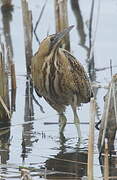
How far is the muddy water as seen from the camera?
5664 mm

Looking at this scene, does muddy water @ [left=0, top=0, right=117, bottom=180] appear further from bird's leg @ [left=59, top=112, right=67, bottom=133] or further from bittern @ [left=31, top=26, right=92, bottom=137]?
bittern @ [left=31, top=26, right=92, bottom=137]

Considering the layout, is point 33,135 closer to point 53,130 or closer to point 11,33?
point 53,130

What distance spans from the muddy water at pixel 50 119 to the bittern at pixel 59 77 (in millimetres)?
234

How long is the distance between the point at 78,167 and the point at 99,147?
0.37 meters

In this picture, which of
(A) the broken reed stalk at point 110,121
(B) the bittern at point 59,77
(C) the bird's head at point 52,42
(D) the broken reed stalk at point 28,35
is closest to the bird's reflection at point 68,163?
(A) the broken reed stalk at point 110,121

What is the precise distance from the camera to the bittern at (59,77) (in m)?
6.44

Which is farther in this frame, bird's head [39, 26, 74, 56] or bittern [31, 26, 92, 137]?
bittern [31, 26, 92, 137]

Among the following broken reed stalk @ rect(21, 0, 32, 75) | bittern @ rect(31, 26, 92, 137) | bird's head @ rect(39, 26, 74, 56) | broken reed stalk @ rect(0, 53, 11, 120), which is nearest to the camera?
bird's head @ rect(39, 26, 74, 56)

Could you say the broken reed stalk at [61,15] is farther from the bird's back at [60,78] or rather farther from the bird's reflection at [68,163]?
the bird's reflection at [68,163]

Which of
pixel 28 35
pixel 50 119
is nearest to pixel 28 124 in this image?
pixel 50 119

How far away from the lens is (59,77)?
6.48m

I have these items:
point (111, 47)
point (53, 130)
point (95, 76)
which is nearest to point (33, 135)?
point (53, 130)

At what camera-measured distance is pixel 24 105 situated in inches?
A: 293

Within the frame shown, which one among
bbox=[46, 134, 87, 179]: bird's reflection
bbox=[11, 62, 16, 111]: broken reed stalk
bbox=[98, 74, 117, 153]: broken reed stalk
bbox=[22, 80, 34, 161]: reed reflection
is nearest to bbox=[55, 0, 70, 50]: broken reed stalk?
bbox=[22, 80, 34, 161]: reed reflection
